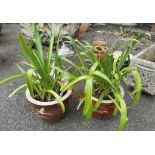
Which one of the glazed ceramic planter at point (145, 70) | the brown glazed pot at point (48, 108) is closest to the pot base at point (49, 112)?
the brown glazed pot at point (48, 108)

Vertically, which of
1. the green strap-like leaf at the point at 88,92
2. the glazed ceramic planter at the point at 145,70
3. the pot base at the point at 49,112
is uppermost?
the green strap-like leaf at the point at 88,92

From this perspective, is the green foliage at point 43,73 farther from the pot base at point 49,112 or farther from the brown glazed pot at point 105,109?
the brown glazed pot at point 105,109

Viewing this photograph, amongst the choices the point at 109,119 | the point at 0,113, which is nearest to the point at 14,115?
the point at 0,113

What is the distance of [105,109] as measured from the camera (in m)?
1.53

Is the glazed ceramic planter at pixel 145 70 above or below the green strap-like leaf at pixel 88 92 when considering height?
below

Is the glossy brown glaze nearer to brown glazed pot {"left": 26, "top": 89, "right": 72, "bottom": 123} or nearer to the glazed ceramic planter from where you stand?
brown glazed pot {"left": 26, "top": 89, "right": 72, "bottom": 123}

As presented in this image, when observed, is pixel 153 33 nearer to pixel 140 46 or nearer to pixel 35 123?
pixel 140 46

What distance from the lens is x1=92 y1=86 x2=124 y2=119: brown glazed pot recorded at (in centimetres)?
149

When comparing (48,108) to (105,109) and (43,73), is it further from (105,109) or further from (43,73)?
(105,109)

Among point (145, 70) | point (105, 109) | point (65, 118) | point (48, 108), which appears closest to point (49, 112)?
point (48, 108)

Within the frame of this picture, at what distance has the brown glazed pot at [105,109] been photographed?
4.87ft

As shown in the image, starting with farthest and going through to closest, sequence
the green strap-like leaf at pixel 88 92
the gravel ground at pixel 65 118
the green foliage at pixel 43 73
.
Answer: the gravel ground at pixel 65 118, the green foliage at pixel 43 73, the green strap-like leaf at pixel 88 92

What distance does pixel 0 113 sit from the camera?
5.69 feet

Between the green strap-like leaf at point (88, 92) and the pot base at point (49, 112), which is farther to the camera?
the pot base at point (49, 112)
